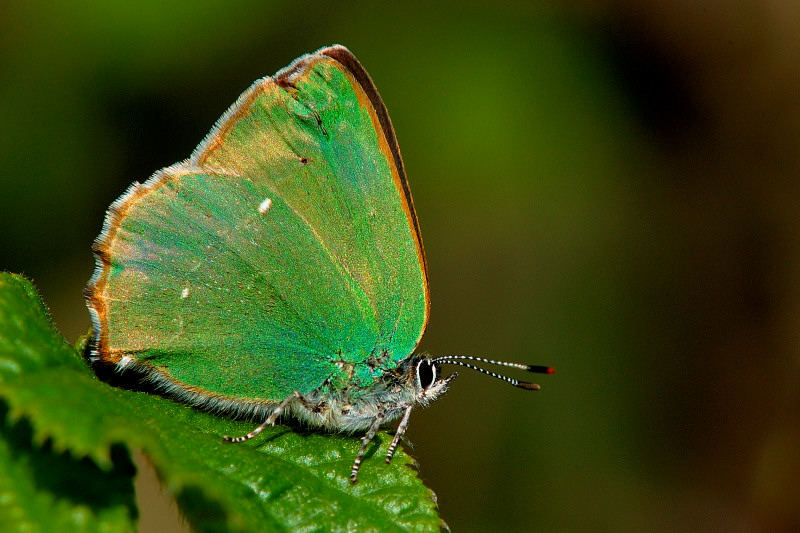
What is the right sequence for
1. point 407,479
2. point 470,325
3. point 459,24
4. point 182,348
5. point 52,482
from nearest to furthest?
point 52,482 → point 407,479 → point 182,348 → point 459,24 → point 470,325

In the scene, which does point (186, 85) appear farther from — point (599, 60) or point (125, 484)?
point (125, 484)

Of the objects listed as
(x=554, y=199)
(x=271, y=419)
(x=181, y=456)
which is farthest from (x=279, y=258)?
(x=554, y=199)

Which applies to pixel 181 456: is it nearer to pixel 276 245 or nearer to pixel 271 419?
pixel 271 419

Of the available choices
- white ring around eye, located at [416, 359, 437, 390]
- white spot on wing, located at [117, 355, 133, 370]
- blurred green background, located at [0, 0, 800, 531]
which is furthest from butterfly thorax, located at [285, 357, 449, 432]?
blurred green background, located at [0, 0, 800, 531]

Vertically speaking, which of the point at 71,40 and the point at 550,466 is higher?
the point at 71,40

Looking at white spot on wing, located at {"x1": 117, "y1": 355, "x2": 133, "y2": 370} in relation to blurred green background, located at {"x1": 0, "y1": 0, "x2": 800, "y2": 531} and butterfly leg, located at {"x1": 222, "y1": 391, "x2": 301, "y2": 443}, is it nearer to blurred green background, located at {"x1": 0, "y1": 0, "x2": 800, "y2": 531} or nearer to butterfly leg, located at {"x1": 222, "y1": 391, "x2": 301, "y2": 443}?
butterfly leg, located at {"x1": 222, "y1": 391, "x2": 301, "y2": 443}

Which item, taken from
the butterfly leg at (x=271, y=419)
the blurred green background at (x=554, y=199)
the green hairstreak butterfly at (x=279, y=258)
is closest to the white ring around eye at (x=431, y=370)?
the green hairstreak butterfly at (x=279, y=258)

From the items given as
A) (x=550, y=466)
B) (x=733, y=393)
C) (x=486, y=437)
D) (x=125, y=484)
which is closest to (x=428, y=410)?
(x=486, y=437)
